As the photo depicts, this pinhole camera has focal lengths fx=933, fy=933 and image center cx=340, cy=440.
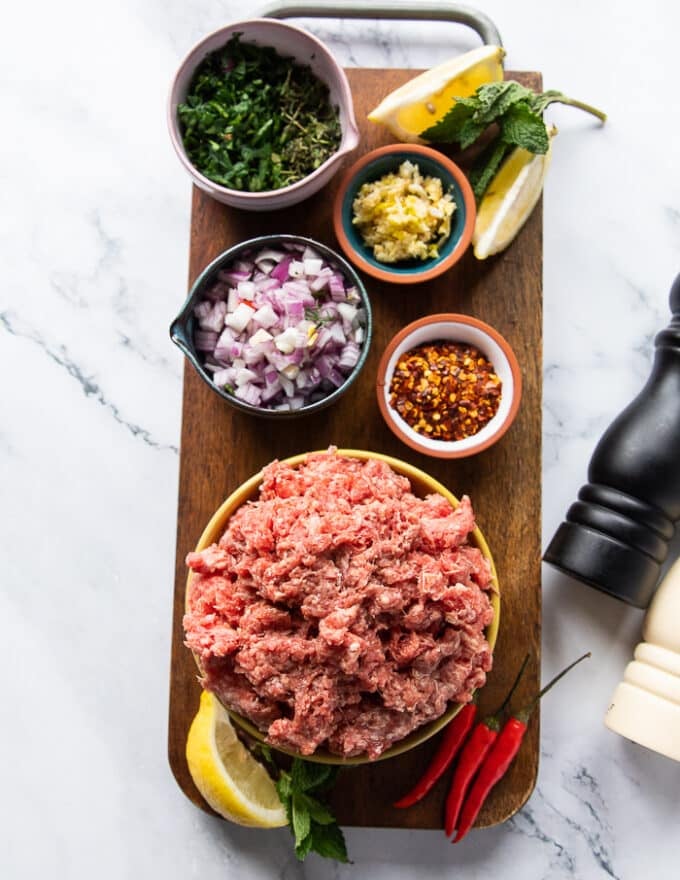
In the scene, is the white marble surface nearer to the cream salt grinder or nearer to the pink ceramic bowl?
the cream salt grinder

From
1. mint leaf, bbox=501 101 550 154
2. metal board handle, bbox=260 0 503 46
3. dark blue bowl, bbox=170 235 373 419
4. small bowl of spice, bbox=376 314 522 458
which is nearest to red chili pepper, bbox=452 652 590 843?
small bowl of spice, bbox=376 314 522 458

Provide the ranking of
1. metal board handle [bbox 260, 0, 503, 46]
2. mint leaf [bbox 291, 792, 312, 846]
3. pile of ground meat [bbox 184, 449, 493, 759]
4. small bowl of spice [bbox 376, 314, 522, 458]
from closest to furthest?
pile of ground meat [bbox 184, 449, 493, 759] → mint leaf [bbox 291, 792, 312, 846] → small bowl of spice [bbox 376, 314, 522, 458] → metal board handle [bbox 260, 0, 503, 46]

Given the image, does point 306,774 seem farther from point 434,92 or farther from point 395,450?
point 434,92

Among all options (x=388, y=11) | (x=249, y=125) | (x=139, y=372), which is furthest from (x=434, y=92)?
(x=139, y=372)

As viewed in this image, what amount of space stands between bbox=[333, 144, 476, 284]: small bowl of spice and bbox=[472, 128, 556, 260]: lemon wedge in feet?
0.20

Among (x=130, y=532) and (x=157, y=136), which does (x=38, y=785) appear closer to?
(x=130, y=532)

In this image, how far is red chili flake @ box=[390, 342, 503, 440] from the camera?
7.63 ft

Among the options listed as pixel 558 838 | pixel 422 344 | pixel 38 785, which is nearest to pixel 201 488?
pixel 422 344

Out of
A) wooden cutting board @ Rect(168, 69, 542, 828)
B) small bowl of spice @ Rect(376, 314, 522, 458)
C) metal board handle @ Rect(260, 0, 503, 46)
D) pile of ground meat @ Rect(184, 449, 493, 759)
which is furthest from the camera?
metal board handle @ Rect(260, 0, 503, 46)

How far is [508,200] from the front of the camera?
2404mm

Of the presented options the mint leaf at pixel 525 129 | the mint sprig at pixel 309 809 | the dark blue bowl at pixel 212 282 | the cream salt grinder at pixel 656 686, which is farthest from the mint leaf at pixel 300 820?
the mint leaf at pixel 525 129

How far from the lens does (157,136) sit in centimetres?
269

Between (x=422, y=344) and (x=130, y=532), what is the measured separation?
39.0 inches

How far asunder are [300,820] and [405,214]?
1.50 m
